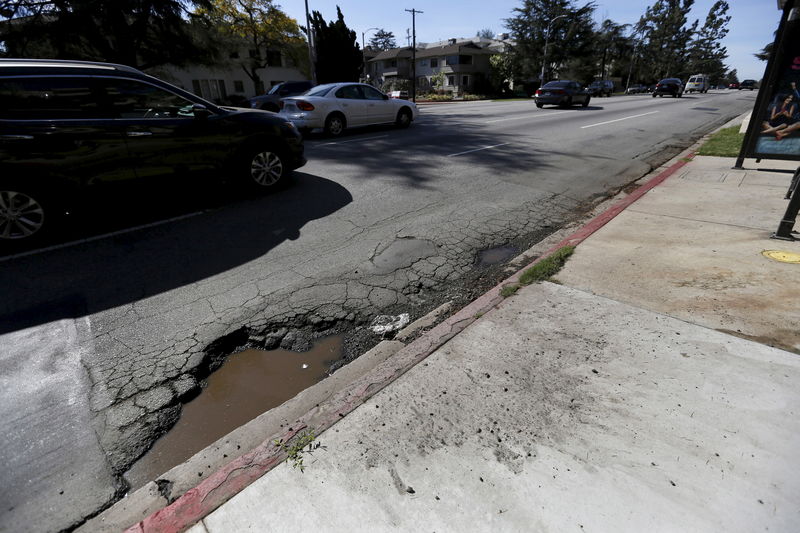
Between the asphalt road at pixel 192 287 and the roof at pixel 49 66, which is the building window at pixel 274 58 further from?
the roof at pixel 49 66

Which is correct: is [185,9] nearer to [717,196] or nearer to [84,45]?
[84,45]

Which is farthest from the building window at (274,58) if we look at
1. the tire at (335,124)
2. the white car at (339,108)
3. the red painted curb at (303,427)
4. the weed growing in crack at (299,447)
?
the weed growing in crack at (299,447)

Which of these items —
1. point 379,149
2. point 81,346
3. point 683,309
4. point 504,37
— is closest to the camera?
point 81,346

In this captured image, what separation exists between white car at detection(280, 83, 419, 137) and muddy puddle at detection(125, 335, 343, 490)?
8950mm

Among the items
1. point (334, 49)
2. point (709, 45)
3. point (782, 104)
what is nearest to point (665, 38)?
point (709, 45)

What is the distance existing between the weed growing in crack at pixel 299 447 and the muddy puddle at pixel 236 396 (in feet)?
1.63

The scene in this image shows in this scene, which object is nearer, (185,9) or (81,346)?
(81,346)

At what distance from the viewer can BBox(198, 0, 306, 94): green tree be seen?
1345 inches

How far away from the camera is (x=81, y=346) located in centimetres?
308

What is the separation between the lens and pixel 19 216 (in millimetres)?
4406

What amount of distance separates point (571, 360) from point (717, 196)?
217 inches

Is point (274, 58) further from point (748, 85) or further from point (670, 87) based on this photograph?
point (748, 85)

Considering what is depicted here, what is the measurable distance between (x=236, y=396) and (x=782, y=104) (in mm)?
9063

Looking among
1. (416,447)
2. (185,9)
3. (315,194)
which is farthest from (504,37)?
(416,447)
